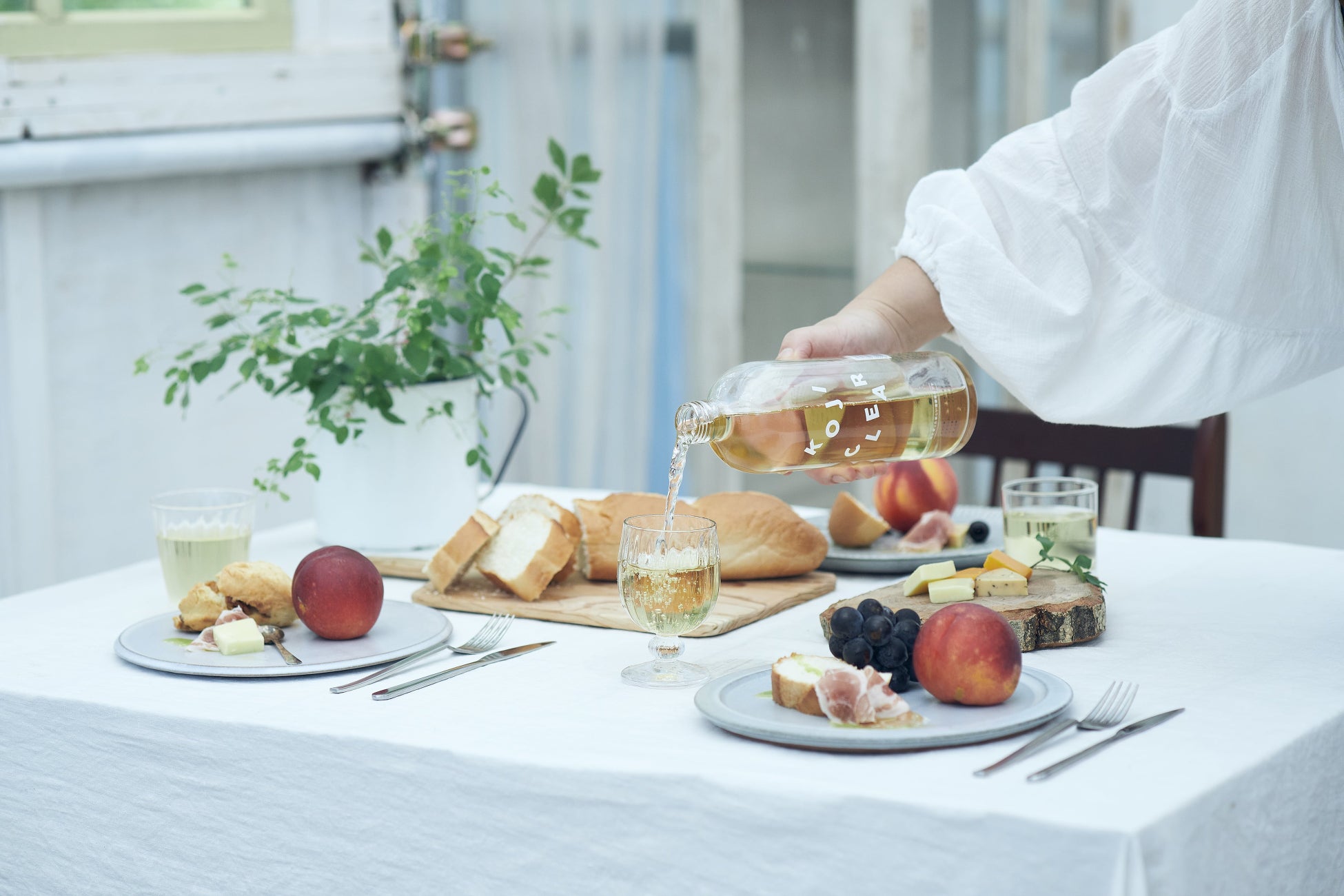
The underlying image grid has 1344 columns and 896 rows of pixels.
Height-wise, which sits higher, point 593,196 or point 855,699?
point 593,196

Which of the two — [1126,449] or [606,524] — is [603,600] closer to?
[606,524]

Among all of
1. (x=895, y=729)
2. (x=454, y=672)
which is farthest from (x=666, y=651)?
(x=895, y=729)

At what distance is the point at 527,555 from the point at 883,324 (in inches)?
17.1

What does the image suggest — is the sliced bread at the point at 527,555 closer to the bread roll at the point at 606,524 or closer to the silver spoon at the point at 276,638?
the bread roll at the point at 606,524

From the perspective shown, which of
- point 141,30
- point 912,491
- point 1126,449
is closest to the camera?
point 912,491

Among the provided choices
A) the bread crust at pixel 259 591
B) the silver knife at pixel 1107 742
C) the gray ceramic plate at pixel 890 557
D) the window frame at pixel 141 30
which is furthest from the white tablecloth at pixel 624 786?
the window frame at pixel 141 30

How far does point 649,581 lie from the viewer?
1.19 metres

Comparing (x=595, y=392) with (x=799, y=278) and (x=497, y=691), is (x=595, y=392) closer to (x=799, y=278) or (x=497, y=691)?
(x=799, y=278)

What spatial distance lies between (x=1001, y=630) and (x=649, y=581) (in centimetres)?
29

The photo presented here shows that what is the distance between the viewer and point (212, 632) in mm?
1291

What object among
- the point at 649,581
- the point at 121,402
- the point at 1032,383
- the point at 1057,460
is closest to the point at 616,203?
the point at 121,402

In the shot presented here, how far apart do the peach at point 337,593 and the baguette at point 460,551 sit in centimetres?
18

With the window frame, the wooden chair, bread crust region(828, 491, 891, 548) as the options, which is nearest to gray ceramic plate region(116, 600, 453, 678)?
bread crust region(828, 491, 891, 548)

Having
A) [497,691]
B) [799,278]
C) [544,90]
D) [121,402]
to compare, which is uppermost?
[544,90]
